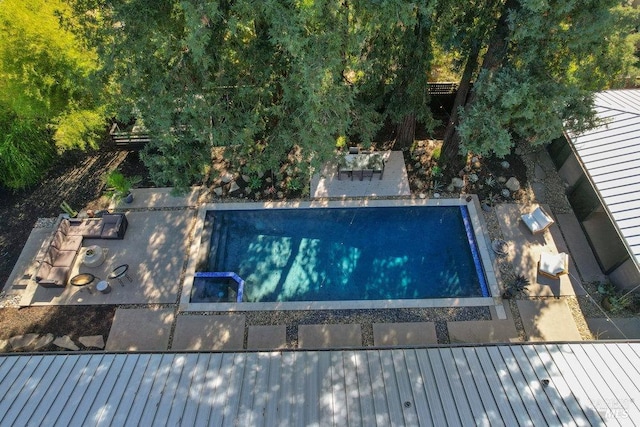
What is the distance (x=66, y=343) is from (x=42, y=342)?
679 millimetres

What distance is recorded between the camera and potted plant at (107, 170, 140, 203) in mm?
12398

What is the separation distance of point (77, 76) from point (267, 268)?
8036mm

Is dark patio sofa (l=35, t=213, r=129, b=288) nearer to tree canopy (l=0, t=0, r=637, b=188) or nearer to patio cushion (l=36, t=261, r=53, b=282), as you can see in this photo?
patio cushion (l=36, t=261, r=53, b=282)

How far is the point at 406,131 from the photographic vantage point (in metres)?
13.7

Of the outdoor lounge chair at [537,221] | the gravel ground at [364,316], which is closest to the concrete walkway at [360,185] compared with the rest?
the outdoor lounge chair at [537,221]

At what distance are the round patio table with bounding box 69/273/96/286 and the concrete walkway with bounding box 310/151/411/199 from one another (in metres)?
7.37

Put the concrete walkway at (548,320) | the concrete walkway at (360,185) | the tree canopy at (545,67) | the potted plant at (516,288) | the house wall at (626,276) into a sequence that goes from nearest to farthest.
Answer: the tree canopy at (545,67) < the concrete walkway at (548,320) < the house wall at (626,276) < the potted plant at (516,288) < the concrete walkway at (360,185)

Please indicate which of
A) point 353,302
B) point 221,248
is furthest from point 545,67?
point 221,248

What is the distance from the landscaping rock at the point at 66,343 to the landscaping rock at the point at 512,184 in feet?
47.4

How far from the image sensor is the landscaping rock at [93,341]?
9.92m

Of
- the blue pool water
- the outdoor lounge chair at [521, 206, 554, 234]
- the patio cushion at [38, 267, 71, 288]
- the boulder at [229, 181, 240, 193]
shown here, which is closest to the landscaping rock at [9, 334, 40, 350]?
the patio cushion at [38, 267, 71, 288]

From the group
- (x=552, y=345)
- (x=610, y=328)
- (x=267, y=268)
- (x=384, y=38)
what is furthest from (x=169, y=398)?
(x=610, y=328)

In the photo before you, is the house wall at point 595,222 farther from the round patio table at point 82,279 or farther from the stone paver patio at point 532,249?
the round patio table at point 82,279

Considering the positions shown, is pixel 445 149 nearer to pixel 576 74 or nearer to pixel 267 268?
pixel 576 74
